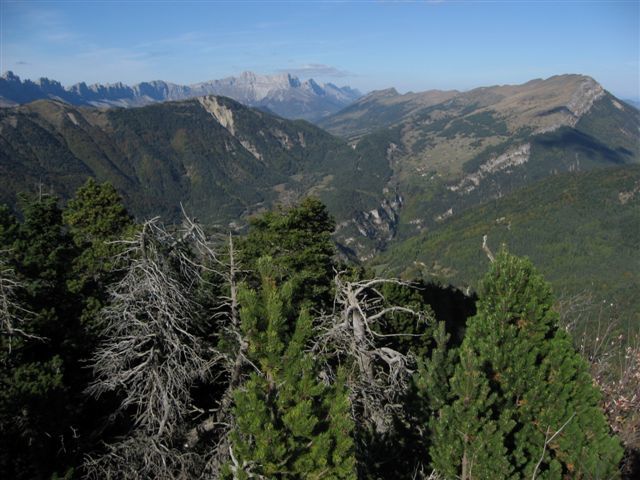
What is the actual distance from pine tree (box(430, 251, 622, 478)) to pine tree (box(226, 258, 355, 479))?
11.8 ft

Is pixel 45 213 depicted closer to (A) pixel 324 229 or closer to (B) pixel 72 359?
(B) pixel 72 359

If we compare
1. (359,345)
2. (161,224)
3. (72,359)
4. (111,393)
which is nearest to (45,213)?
(72,359)

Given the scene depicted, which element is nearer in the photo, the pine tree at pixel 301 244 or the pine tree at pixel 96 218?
the pine tree at pixel 301 244

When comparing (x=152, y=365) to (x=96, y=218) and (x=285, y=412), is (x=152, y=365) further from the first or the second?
(x=96, y=218)

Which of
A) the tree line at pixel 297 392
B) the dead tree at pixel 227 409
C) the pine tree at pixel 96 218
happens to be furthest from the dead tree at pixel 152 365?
the pine tree at pixel 96 218

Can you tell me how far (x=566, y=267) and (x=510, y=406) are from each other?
183196 millimetres

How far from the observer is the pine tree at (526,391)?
36.1ft

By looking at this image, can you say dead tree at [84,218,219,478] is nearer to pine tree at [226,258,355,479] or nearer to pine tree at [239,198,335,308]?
pine tree at [226,258,355,479]

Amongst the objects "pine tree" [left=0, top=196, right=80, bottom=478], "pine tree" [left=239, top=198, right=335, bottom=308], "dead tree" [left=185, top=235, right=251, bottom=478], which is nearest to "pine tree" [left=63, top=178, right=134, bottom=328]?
"pine tree" [left=239, top=198, right=335, bottom=308]

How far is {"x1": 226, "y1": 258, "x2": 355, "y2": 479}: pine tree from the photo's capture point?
8.25m

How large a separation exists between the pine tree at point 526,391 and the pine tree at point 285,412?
11.8 ft

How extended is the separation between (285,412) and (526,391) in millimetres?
7220

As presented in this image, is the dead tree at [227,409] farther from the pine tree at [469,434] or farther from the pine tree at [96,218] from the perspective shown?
the pine tree at [96,218]

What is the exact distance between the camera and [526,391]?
12.5 m
